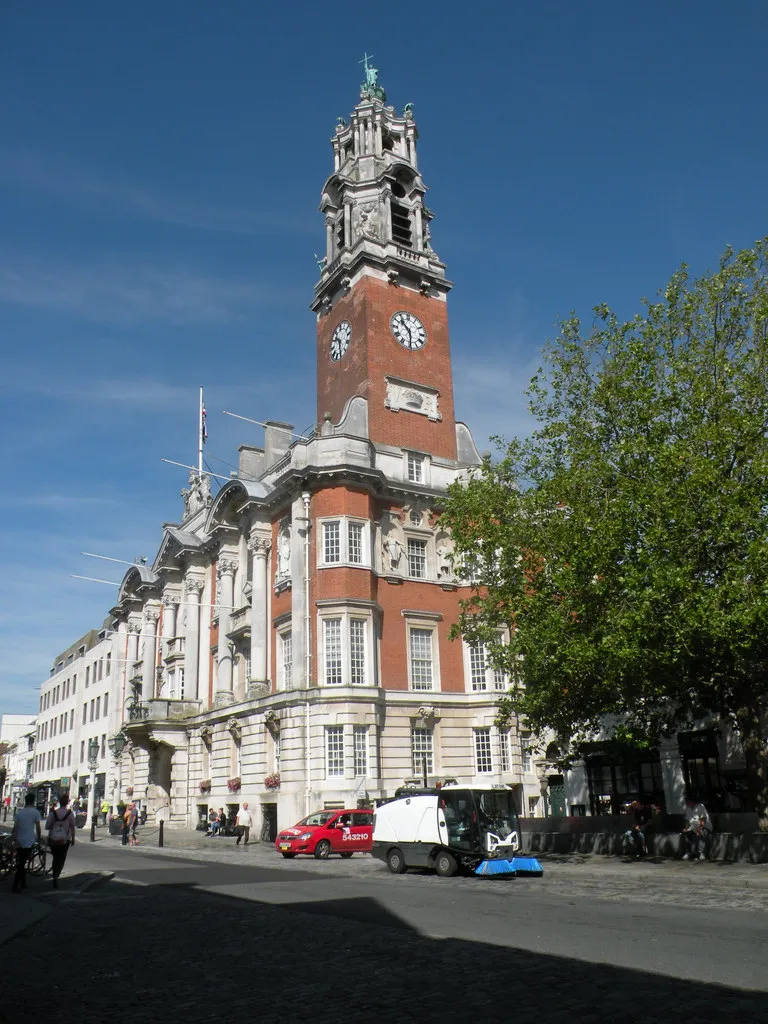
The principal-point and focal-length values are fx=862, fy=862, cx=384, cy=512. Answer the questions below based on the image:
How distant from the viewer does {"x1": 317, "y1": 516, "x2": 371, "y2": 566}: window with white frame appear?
121 ft

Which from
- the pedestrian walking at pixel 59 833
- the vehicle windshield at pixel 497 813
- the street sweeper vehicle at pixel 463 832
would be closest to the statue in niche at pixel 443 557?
the street sweeper vehicle at pixel 463 832

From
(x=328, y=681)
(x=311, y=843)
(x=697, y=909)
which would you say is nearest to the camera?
(x=697, y=909)

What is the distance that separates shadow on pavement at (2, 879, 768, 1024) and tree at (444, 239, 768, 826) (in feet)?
33.3

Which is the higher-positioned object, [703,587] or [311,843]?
[703,587]

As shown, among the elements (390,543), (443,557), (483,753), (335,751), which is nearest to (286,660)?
(335,751)

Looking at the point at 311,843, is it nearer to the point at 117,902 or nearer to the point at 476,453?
the point at 117,902

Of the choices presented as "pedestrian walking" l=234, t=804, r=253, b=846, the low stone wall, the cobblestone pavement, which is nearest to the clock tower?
"pedestrian walking" l=234, t=804, r=253, b=846

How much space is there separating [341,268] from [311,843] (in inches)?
1163

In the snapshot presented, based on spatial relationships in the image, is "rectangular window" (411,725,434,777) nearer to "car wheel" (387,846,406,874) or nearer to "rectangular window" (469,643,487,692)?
"rectangular window" (469,643,487,692)

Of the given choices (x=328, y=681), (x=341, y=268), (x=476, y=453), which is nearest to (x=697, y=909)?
(x=328, y=681)

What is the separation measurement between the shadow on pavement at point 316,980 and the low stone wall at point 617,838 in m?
11.5

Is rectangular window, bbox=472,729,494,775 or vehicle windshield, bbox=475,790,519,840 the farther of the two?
rectangular window, bbox=472,729,494,775

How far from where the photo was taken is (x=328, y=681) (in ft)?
Answer: 117

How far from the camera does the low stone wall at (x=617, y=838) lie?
20.4 metres
